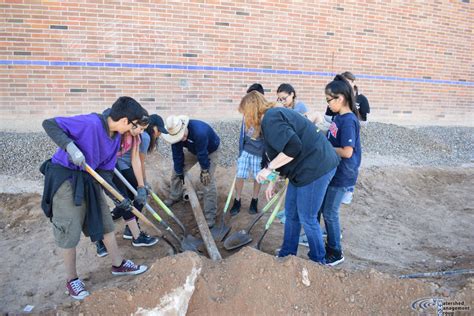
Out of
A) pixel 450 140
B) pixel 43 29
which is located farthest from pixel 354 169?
pixel 450 140

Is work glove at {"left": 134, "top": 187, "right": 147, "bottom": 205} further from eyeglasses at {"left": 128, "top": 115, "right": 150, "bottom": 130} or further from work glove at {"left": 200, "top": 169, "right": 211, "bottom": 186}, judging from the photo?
work glove at {"left": 200, "top": 169, "right": 211, "bottom": 186}

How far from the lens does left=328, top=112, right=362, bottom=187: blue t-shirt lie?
11.0 feet

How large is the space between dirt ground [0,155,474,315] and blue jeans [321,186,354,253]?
24cm

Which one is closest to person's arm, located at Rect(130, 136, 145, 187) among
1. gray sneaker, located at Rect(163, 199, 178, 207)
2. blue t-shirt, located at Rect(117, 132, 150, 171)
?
blue t-shirt, located at Rect(117, 132, 150, 171)

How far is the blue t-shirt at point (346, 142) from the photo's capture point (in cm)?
335

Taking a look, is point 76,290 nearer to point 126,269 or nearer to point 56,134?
point 126,269

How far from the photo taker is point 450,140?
29.5ft

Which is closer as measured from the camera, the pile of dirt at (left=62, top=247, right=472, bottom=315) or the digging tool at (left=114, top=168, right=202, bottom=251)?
the pile of dirt at (left=62, top=247, right=472, bottom=315)

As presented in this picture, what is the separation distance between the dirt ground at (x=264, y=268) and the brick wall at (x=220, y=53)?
180cm

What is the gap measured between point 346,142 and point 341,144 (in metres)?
0.07

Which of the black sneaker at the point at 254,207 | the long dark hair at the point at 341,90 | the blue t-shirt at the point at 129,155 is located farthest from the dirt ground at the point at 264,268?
the long dark hair at the point at 341,90

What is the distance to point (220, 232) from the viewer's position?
4562 mm

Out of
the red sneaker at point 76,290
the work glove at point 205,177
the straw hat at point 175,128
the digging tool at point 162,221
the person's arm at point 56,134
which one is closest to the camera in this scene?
the person's arm at point 56,134

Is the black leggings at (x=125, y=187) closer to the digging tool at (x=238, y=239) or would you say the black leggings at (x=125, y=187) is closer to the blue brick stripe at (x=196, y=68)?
the digging tool at (x=238, y=239)
